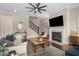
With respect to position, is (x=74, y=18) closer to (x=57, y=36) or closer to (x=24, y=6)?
(x=57, y=36)

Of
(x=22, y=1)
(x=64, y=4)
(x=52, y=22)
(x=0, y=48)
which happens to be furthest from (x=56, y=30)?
(x=0, y=48)

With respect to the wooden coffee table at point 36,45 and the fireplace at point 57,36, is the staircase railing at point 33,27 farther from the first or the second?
the fireplace at point 57,36

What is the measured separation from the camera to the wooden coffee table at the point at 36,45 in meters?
1.98

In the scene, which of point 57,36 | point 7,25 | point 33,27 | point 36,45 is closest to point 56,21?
point 57,36

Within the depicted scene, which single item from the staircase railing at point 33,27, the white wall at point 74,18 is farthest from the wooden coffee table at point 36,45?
the white wall at point 74,18

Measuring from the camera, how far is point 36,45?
6.56ft

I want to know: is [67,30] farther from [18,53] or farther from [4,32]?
[4,32]

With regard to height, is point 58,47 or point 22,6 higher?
point 22,6

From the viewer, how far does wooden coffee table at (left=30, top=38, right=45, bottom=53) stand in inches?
78.0

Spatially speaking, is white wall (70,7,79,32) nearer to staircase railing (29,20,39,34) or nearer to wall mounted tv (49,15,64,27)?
wall mounted tv (49,15,64,27)

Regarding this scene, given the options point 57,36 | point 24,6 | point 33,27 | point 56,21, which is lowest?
point 57,36

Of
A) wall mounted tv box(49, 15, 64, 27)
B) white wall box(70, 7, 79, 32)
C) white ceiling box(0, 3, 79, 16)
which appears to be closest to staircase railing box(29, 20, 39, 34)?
white ceiling box(0, 3, 79, 16)

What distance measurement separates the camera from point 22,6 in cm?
198

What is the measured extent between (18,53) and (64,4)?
122 cm
